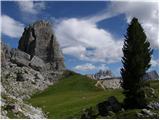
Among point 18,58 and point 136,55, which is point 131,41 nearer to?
point 136,55

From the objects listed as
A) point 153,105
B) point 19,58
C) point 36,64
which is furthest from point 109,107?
point 19,58

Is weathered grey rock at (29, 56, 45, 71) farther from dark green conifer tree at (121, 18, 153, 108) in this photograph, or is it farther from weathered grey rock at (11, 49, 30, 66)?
dark green conifer tree at (121, 18, 153, 108)

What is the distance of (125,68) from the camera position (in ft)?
199

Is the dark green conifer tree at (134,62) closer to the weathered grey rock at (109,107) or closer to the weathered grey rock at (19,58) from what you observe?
the weathered grey rock at (109,107)

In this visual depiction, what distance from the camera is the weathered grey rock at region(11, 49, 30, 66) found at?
175 meters

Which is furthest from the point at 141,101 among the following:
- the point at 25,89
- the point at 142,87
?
the point at 25,89

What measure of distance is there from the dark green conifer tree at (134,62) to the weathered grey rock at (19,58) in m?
118

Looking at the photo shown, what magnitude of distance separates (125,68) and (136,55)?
2.63 metres

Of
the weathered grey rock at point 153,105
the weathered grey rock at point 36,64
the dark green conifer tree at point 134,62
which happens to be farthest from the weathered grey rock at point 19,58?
the weathered grey rock at point 153,105

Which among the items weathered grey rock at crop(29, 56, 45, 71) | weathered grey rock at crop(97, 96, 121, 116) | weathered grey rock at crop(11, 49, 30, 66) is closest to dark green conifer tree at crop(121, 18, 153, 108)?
weathered grey rock at crop(97, 96, 121, 116)

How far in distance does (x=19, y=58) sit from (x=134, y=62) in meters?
130

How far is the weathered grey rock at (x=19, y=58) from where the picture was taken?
575ft

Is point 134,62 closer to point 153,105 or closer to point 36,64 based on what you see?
point 153,105

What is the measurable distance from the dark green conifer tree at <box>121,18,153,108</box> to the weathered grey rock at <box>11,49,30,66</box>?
386 feet
